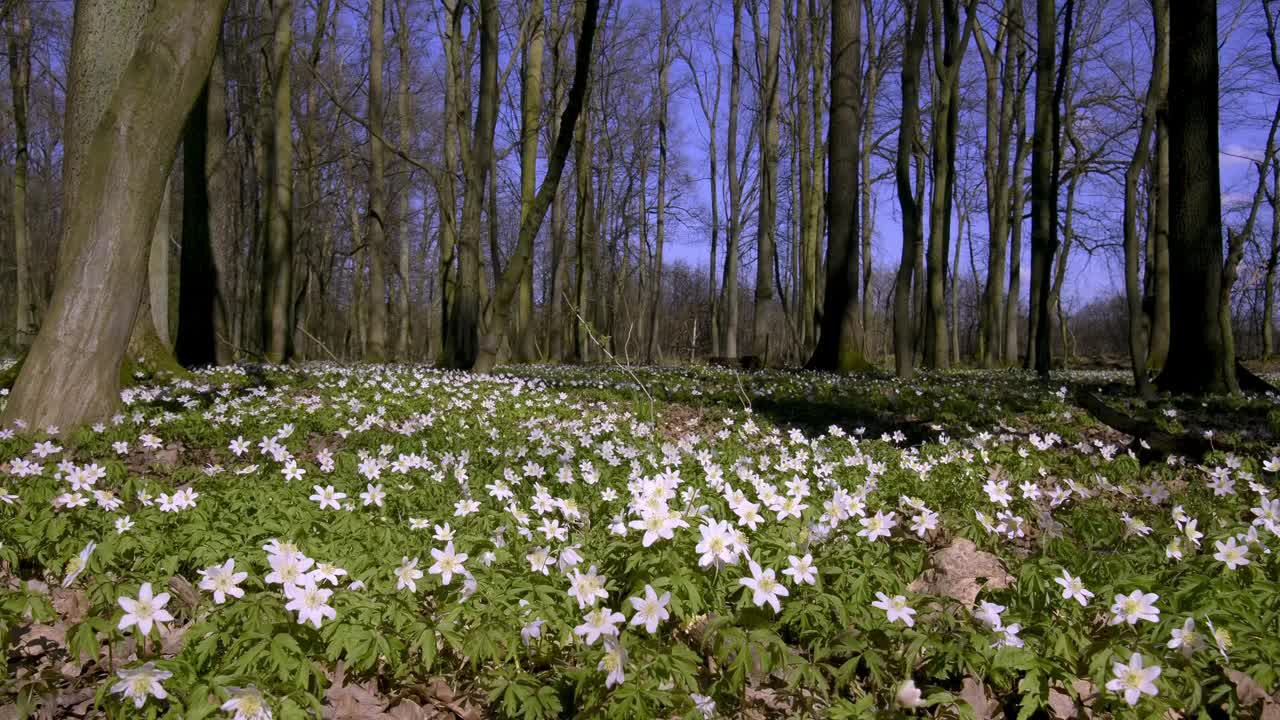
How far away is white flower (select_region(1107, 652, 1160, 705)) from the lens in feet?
5.74

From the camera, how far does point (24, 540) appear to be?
2.62 meters

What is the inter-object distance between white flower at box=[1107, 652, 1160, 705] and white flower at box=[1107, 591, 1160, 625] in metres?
0.28

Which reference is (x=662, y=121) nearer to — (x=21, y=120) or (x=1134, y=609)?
(x=21, y=120)

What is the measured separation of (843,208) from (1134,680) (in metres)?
12.8

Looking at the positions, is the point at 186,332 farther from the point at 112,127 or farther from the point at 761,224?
the point at 761,224

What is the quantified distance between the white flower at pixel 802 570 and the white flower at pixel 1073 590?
0.70 metres

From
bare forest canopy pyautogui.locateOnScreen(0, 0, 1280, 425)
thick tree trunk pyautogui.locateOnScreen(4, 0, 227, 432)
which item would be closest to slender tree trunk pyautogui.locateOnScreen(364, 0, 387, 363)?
bare forest canopy pyautogui.locateOnScreen(0, 0, 1280, 425)

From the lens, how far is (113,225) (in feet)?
16.8

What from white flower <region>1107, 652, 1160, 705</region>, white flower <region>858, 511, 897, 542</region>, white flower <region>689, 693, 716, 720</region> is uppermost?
white flower <region>858, 511, 897, 542</region>

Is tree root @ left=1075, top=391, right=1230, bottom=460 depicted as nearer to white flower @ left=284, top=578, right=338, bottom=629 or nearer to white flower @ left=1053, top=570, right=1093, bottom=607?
white flower @ left=1053, top=570, right=1093, bottom=607

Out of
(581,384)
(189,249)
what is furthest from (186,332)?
(581,384)

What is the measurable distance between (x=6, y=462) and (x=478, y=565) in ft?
12.7

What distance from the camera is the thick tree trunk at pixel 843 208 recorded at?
520 inches

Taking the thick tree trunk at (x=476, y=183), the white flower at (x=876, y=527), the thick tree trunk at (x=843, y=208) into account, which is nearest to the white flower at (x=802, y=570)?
the white flower at (x=876, y=527)
